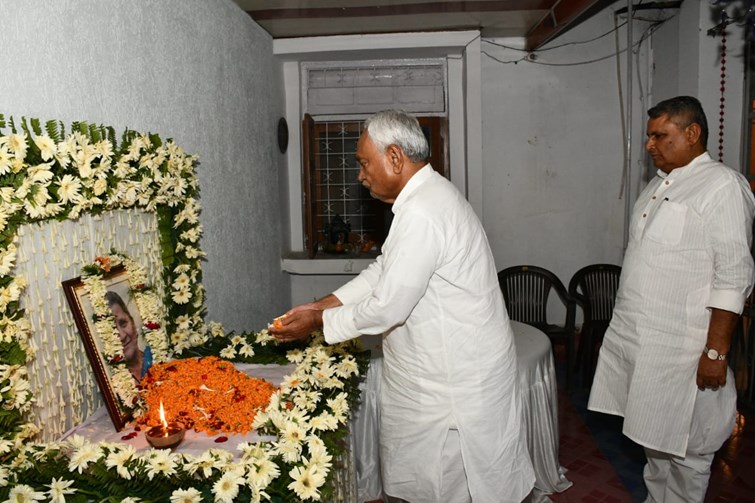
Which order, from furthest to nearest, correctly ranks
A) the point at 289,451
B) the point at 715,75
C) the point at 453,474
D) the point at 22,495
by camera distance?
the point at 715,75
the point at 453,474
the point at 289,451
the point at 22,495

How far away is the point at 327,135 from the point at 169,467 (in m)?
→ 4.26

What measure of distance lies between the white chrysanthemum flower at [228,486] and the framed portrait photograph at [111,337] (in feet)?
1.72

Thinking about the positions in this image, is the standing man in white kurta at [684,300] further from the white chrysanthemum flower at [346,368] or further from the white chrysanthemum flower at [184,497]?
the white chrysanthemum flower at [184,497]

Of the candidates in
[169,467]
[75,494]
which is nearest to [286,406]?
[169,467]

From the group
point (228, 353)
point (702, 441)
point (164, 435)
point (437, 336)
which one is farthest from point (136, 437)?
point (702, 441)

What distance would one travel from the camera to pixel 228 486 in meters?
1.36

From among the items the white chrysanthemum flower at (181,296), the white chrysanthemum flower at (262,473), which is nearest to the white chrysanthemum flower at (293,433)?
the white chrysanthemum flower at (262,473)

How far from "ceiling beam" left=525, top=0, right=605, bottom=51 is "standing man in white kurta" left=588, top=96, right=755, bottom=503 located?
1.58 meters

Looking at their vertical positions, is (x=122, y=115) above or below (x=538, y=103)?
below

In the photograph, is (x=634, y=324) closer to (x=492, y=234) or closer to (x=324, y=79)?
(x=492, y=234)

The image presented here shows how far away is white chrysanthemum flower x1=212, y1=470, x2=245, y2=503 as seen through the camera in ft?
4.40

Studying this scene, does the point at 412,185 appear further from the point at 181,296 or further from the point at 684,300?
the point at 684,300

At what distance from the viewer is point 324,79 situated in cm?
522

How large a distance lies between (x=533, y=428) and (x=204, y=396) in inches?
64.2
